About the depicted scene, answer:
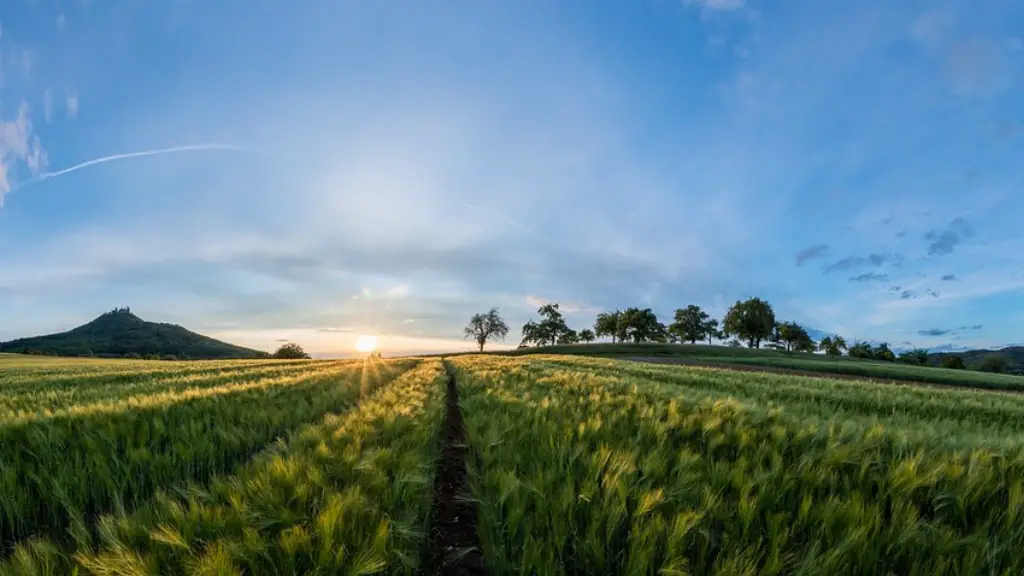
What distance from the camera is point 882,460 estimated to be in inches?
128

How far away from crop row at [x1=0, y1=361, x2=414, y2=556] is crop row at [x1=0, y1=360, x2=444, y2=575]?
0.58 meters

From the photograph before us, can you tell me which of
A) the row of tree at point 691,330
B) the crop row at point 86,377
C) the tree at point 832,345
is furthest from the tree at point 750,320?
the crop row at point 86,377

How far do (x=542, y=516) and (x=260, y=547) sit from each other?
1.33 m

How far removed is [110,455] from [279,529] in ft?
11.5

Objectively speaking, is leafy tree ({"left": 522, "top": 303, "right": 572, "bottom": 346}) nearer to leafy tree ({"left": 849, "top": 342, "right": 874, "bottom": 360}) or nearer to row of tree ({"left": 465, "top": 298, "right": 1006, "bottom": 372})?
row of tree ({"left": 465, "top": 298, "right": 1006, "bottom": 372})

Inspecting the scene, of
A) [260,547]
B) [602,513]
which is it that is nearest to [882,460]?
[602,513]

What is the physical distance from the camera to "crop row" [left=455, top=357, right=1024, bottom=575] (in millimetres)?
1855

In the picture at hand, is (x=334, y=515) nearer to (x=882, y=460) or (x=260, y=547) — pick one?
(x=260, y=547)

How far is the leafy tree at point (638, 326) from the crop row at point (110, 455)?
372 feet

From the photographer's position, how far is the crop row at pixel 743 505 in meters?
1.86

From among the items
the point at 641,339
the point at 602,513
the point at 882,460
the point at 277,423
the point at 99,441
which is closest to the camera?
the point at 602,513

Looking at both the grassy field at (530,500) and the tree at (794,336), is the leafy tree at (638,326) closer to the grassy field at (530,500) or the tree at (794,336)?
the tree at (794,336)

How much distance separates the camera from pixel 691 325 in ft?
400

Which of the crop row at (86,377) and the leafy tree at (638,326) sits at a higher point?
the leafy tree at (638,326)
